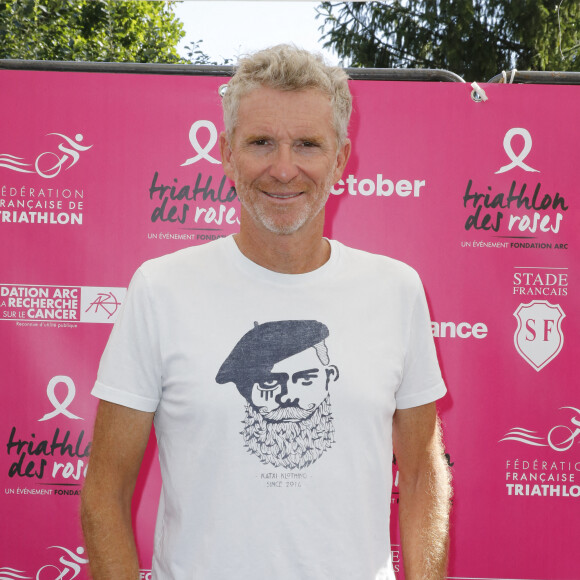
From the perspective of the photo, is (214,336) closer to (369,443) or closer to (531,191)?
(369,443)

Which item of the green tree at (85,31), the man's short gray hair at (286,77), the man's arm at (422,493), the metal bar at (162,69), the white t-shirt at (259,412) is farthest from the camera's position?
Result: the green tree at (85,31)

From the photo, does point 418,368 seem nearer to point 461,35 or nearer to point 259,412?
point 259,412

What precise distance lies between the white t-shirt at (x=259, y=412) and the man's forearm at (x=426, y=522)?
11cm

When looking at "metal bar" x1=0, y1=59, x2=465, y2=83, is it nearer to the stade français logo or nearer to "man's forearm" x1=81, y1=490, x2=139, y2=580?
the stade français logo

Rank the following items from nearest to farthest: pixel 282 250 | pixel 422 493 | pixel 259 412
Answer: pixel 259 412 < pixel 282 250 < pixel 422 493

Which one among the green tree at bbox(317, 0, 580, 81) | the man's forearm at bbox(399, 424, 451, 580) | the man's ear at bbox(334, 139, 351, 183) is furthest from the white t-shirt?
the green tree at bbox(317, 0, 580, 81)

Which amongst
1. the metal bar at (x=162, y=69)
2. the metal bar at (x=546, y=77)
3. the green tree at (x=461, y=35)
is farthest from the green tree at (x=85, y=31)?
the metal bar at (x=546, y=77)

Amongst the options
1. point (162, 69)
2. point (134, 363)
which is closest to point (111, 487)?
point (134, 363)

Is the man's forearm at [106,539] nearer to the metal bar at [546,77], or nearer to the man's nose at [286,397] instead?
the man's nose at [286,397]

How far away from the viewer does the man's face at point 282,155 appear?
53.3 inches

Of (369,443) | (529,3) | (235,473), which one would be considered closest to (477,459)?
(369,443)

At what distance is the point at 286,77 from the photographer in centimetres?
136

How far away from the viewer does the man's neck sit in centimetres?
140

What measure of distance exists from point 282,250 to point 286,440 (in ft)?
1.22
